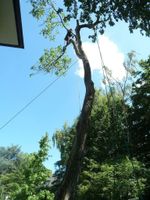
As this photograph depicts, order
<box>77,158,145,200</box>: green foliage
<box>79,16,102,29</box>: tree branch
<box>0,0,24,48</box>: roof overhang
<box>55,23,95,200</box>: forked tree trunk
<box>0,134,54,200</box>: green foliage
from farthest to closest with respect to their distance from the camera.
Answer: <box>77,158,145,200</box>: green foliage < <box>0,134,54,200</box>: green foliage < <box>79,16,102,29</box>: tree branch < <box>55,23,95,200</box>: forked tree trunk < <box>0,0,24,48</box>: roof overhang

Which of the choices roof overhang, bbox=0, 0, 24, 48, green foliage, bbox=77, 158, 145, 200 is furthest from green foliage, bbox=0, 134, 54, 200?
roof overhang, bbox=0, 0, 24, 48

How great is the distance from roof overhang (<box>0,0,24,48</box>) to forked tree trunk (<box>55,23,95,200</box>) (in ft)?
13.0

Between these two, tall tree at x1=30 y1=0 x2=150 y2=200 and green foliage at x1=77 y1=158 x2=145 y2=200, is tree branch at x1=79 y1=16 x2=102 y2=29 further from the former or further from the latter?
green foliage at x1=77 y1=158 x2=145 y2=200

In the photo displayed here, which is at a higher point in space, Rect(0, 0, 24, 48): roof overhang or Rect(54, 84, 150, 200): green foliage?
Rect(54, 84, 150, 200): green foliage

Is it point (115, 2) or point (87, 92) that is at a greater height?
point (115, 2)

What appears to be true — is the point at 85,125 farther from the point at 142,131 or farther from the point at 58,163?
the point at 58,163

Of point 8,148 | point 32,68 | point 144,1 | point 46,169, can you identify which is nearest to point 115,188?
point 46,169

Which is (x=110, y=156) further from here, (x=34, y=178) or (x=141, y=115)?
(x=34, y=178)

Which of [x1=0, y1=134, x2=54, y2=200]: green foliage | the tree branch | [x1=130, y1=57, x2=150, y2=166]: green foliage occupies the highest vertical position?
[x1=130, y1=57, x2=150, y2=166]: green foliage

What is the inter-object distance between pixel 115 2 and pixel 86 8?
1.16 m

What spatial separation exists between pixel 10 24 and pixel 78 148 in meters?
4.67

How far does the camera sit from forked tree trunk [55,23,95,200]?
8.82m

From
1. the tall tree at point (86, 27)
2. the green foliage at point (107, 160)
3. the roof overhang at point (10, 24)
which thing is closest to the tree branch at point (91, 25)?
the tall tree at point (86, 27)

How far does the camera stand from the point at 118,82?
33.9 m
